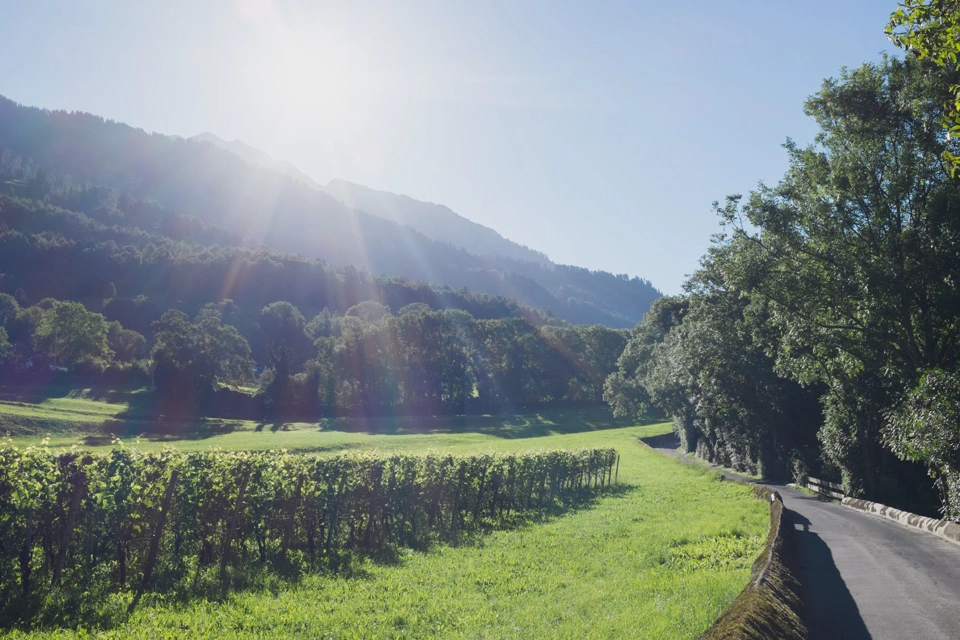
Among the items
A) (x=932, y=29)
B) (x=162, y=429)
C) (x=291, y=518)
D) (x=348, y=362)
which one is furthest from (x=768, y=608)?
(x=348, y=362)

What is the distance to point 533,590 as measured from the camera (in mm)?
13672

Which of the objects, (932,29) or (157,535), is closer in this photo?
(932,29)

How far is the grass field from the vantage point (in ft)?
34.6

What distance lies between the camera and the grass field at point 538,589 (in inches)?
415

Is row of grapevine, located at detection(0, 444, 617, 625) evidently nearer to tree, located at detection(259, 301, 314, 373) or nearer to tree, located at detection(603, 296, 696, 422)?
tree, located at detection(603, 296, 696, 422)

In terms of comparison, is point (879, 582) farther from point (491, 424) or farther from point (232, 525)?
point (491, 424)

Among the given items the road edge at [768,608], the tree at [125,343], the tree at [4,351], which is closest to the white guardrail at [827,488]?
the road edge at [768,608]

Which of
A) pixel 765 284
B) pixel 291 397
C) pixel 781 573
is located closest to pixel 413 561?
pixel 781 573

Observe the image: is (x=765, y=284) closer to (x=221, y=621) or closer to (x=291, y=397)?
(x=221, y=621)

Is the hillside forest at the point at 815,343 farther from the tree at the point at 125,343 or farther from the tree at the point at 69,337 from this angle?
the tree at the point at 125,343

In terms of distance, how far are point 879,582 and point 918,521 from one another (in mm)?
11125

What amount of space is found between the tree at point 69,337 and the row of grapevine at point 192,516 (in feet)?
346

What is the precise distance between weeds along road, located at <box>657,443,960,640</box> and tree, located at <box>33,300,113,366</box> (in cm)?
11601

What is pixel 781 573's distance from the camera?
1216cm
